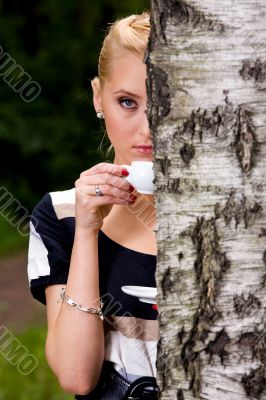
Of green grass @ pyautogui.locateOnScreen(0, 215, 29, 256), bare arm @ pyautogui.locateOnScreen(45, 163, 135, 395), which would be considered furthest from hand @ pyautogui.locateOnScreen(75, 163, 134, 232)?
green grass @ pyautogui.locateOnScreen(0, 215, 29, 256)

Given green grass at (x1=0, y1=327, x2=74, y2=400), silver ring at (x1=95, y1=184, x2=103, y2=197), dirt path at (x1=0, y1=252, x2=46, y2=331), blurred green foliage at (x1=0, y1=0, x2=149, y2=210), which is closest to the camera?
silver ring at (x1=95, y1=184, x2=103, y2=197)

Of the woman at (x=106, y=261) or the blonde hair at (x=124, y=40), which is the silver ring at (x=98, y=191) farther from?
the blonde hair at (x=124, y=40)

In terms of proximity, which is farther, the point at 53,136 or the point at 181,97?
the point at 53,136

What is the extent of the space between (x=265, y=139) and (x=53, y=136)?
8031 millimetres

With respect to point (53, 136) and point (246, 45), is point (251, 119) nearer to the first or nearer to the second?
point (246, 45)

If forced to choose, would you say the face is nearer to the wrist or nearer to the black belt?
the wrist

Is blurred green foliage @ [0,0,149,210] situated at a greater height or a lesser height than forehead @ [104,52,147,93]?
greater

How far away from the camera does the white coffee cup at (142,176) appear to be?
203 cm

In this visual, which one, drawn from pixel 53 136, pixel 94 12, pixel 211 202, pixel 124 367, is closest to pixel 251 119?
pixel 211 202

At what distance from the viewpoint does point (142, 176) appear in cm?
204

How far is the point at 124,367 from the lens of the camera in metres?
2.21

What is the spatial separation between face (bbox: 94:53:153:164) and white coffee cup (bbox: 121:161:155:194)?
182 millimetres

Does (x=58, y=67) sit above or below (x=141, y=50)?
above

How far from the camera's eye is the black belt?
2.15 metres
